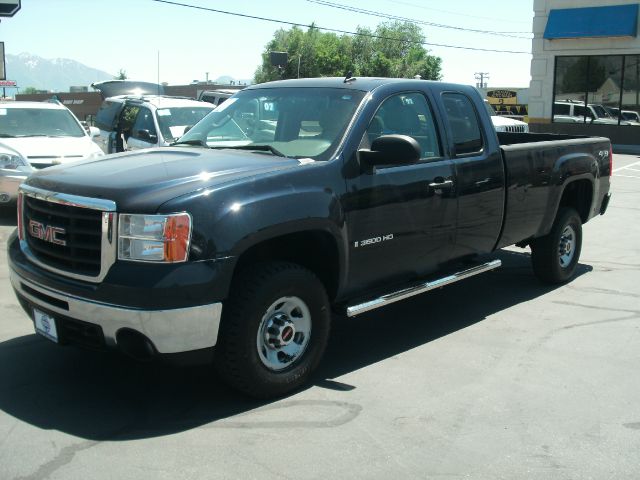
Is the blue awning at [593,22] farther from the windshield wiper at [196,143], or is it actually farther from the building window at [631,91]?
the windshield wiper at [196,143]

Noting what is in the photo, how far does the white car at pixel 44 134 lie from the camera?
10586 millimetres

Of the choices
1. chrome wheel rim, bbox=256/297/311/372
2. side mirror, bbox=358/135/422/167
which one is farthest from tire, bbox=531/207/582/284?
chrome wheel rim, bbox=256/297/311/372

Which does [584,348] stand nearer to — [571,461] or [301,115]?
[571,461]

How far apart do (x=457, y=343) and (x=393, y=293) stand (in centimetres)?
83

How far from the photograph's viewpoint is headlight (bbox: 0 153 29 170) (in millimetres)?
10078

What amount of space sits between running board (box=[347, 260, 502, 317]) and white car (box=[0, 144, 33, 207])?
6.66 meters

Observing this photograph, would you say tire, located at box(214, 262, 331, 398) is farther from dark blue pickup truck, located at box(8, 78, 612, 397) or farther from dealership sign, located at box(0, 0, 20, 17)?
dealership sign, located at box(0, 0, 20, 17)

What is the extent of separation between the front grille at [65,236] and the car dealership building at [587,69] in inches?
1097

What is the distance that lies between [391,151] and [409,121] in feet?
2.88

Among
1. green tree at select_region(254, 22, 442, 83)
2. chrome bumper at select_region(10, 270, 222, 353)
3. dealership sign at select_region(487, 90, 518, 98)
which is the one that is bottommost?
chrome bumper at select_region(10, 270, 222, 353)

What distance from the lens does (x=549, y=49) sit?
30.2 meters

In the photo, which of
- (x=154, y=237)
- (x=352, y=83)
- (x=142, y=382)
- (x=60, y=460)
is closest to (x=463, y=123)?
(x=352, y=83)

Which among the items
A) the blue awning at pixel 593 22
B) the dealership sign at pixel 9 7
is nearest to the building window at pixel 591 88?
the blue awning at pixel 593 22

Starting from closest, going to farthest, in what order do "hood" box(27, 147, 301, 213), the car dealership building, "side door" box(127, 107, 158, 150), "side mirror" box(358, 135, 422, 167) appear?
1. "hood" box(27, 147, 301, 213)
2. "side mirror" box(358, 135, 422, 167)
3. "side door" box(127, 107, 158, 150)
4. the car dealership building
